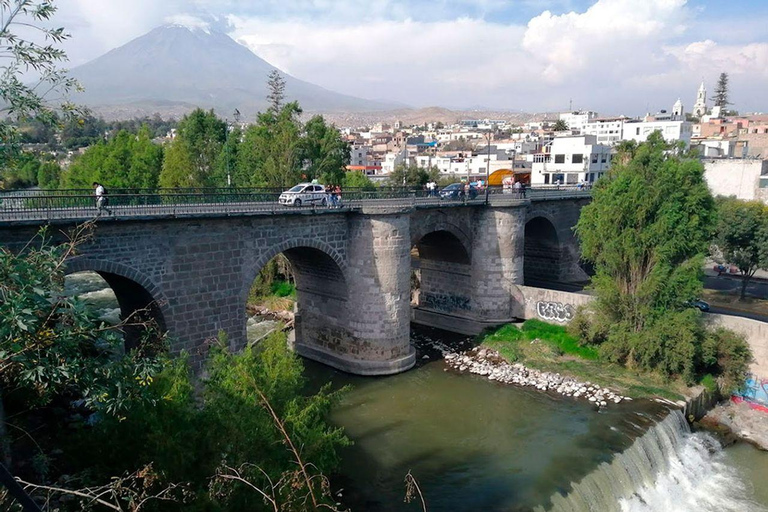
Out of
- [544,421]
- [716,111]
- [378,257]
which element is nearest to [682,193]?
[544,421]

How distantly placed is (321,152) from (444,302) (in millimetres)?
19663

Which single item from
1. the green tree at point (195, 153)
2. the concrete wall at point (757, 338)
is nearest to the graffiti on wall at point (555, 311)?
the concrete wall at point (757, 338)

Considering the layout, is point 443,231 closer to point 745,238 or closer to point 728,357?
point 728,357

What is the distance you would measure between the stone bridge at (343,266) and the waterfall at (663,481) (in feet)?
36.6

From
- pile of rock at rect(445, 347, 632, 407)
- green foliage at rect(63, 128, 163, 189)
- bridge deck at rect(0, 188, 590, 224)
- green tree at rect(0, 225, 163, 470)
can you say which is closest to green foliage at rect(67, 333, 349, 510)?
green tree at rect(0, 225, 163, 470)

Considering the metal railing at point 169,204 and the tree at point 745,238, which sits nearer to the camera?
the metal railing at point 169,204

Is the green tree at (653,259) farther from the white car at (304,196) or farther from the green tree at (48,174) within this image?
the green tree at (48,174)

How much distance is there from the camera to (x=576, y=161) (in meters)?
63.5

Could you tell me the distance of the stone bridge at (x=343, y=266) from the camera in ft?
65.4

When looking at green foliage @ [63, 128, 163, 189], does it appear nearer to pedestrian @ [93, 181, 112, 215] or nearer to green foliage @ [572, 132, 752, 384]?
pedestrian @ [93, 181, 112, 215]

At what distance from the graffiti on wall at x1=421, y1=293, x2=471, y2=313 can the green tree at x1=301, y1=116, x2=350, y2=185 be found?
53.2 feet

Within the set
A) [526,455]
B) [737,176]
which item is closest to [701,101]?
[737,176]

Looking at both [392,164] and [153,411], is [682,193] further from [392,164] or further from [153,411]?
[392,164]

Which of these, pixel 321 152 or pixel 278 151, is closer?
pixel 278 151
